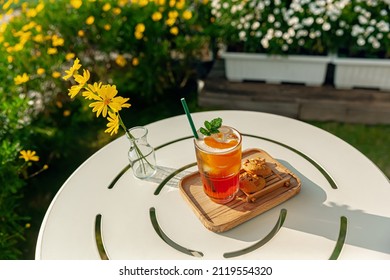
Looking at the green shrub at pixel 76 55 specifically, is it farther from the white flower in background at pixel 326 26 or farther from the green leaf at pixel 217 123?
the green leaf at pixel 217 123

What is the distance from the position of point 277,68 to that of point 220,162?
1.69 metres

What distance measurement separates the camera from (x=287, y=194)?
1280 mm

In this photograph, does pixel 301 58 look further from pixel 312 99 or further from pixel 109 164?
pixel 109 164

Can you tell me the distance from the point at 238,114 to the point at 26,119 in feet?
4.98

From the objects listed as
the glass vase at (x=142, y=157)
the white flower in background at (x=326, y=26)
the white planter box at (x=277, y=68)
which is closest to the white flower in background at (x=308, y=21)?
the white flower in background at (x=326, y=26)

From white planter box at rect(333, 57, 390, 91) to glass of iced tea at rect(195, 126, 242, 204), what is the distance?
1.62 m

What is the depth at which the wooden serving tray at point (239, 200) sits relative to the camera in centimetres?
121

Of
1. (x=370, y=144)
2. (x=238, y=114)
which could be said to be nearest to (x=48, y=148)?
(x=238, y=114)

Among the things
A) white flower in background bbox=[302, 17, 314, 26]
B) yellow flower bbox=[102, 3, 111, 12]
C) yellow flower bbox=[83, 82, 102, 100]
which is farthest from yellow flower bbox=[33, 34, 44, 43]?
white flower in background bbox=[302, 17, 314, 26]

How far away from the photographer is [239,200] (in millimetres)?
1273

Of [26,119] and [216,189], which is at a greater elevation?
[216,189]

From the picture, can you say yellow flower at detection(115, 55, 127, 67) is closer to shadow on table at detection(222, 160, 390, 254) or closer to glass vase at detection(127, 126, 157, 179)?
glass vase at detection(127, 126, 157, 179)

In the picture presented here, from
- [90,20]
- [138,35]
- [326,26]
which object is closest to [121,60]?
[138,35]

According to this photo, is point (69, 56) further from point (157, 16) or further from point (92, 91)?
point (92, 91)
